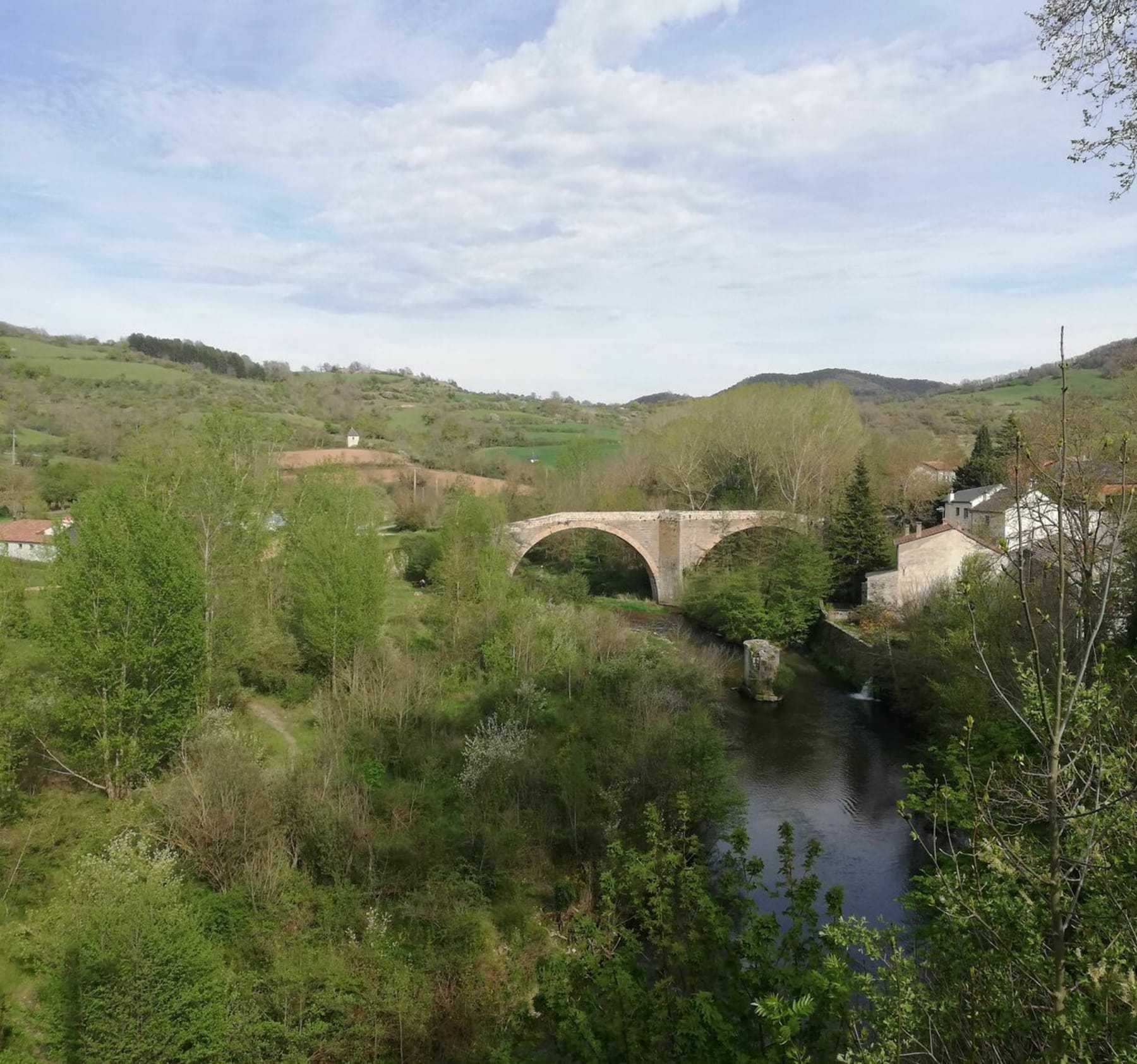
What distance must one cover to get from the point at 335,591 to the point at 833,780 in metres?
11.5

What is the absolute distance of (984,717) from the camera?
1328 cm

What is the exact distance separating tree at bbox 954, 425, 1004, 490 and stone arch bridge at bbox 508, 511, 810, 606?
10517mm

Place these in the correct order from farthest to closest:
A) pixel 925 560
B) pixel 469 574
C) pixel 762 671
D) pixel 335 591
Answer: pixel 925 560 → pixel 469 574 → pixel 762 671 → pixel 335 591

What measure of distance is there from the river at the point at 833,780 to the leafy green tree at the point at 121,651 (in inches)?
384

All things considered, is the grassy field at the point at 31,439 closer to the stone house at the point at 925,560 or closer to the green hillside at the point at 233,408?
the green hillside at the point at 233,408

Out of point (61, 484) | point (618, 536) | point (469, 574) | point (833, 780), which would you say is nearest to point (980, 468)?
point (618, 536)

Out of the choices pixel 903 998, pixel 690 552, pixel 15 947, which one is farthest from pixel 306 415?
pixel 903 998

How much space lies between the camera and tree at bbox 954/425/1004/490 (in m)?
34.8

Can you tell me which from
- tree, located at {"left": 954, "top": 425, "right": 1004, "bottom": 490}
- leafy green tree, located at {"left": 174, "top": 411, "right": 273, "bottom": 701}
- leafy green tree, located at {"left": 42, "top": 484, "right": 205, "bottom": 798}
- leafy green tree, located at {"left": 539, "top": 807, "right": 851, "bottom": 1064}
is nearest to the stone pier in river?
leafy green tree, located at {"left": 174, "top": 411, "right": 273, "bottom": 701}

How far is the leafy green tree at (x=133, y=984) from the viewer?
7352 millimetres

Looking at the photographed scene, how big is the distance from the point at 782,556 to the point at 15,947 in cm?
2279

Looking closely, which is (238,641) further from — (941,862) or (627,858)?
(941,862)

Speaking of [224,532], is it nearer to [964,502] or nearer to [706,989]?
[706,989]

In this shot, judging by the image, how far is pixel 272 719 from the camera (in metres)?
17.5
